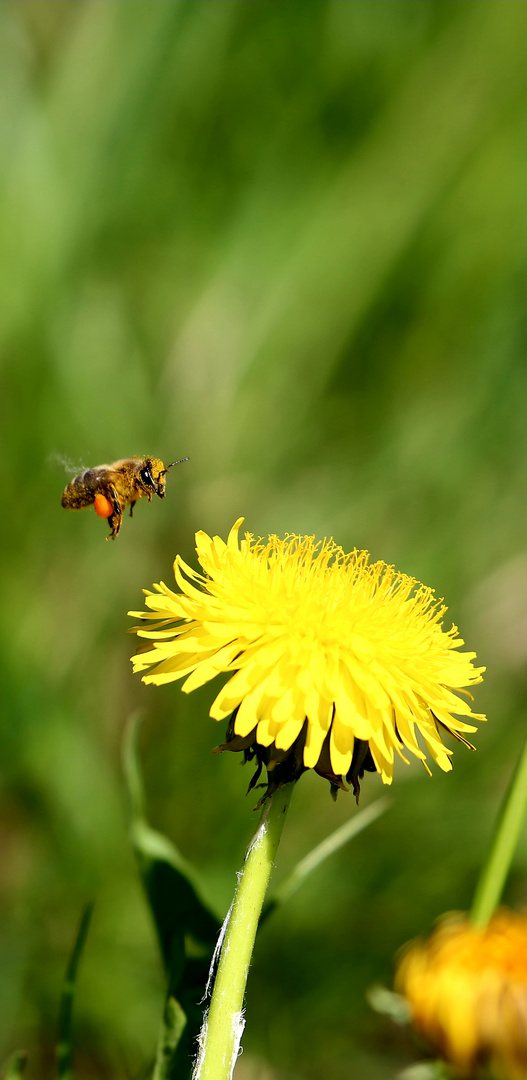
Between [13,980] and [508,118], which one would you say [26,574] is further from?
[508,118]

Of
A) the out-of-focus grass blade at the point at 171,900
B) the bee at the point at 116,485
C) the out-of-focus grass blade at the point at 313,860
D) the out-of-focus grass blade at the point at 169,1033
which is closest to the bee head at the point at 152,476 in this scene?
the bee at the point at 116,485

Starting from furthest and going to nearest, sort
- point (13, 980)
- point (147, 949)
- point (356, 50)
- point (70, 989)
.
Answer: point (356, 50), point (147, 949), point (13, 980), point (70, 989)

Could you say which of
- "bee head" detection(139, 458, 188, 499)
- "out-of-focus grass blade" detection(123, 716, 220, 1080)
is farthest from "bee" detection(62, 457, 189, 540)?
"out-of-focus grass blade" detection(123, 716, 220, 1080)

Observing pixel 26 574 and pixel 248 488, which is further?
pixel 248 488

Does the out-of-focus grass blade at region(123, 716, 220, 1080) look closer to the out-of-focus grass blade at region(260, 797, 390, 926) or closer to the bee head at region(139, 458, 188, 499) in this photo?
the out-of-focus grass blade at region(260, 797, 390, 926)

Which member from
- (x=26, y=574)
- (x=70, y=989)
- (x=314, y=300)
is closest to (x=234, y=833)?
(x=26, y=574)

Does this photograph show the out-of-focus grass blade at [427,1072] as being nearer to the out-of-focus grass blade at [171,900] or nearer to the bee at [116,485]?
the out-of-focus grass blade at [171,900]

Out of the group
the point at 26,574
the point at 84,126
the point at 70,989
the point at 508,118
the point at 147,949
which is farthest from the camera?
the point at 508,118
